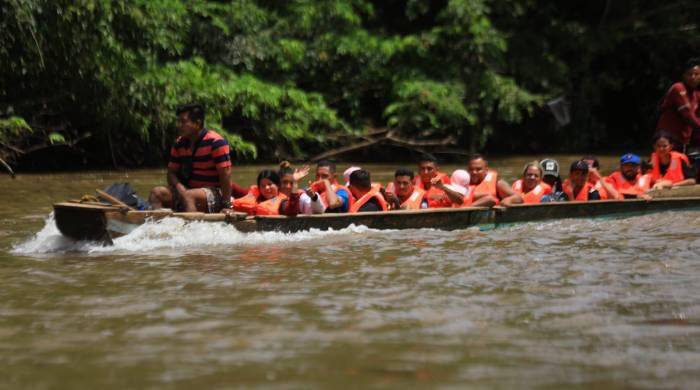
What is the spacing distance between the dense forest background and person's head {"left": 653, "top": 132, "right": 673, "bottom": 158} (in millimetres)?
6907

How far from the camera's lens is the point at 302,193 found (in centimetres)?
849

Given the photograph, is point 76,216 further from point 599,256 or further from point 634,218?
point 634,218

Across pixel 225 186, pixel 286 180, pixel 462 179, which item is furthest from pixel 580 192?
pixel 225 186

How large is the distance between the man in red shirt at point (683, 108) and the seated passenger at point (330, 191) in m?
3.92

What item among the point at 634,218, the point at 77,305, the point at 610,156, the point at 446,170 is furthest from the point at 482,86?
the point at 77,305

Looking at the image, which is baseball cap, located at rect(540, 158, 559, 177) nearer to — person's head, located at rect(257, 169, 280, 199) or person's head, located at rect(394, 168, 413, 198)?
person's head, located at rect(394, 168, 413, 198)

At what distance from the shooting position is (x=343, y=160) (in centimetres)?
1859

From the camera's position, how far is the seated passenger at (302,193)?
27.8ft

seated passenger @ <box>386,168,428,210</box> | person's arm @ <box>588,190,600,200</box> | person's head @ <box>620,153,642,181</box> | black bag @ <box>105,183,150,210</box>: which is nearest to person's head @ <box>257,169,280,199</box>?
black bag @ <box>105,183,150,210</box>

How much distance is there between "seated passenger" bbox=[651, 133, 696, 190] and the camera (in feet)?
35.2

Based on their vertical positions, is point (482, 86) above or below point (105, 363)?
above

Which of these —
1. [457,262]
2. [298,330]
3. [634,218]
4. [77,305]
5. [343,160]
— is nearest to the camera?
[298,330]

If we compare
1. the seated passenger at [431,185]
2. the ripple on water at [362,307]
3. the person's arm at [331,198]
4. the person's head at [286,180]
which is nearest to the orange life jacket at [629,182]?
the seated passenger at [431,185]

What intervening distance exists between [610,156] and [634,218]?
10860 mm
